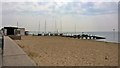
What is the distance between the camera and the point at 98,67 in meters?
10.0

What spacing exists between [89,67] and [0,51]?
3866mm

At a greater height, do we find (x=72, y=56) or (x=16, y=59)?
(x=16, y=59)

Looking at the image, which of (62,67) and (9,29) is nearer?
(62,67)

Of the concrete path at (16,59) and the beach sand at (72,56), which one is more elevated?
the concrete path at (16,59)

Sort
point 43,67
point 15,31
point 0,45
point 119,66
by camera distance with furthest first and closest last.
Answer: point 15,31
point 119,66
point 43,67
point 0,45

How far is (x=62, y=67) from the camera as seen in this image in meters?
9.74

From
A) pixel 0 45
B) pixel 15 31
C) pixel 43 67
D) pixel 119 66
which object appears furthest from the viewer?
pixel 15 31

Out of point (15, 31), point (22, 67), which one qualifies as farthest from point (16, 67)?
point (15, 31)

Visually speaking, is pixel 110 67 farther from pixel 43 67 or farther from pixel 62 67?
pixel 43 67

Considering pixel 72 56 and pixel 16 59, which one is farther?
pixel 72 56

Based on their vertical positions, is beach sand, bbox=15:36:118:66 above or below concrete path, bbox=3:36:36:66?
below

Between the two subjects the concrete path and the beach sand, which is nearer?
the concrete path

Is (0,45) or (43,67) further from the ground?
(0,45)

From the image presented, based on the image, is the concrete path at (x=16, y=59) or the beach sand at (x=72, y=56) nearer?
the concrete path at (x=16, y=59)
